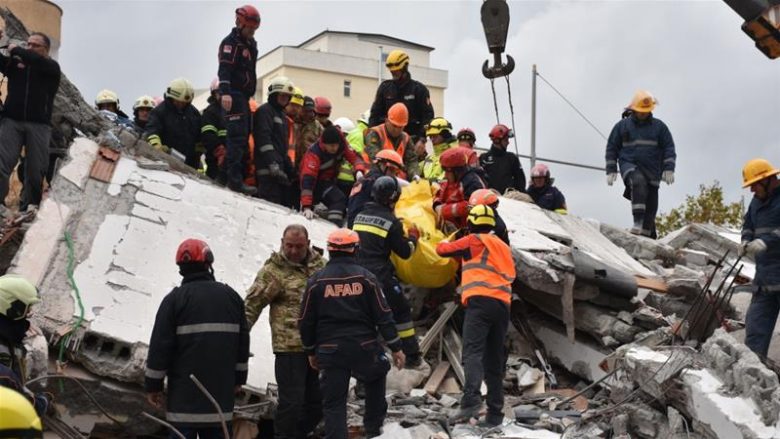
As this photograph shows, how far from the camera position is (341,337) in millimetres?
7605

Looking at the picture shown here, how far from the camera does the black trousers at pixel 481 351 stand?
8.41 m

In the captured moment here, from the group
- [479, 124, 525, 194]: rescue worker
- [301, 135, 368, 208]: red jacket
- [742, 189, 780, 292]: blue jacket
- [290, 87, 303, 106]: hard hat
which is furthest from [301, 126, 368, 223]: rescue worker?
[742, 189, 780, 292]: blue jacket

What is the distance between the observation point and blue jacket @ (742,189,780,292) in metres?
8.91

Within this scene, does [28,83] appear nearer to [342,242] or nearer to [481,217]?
[342,242]

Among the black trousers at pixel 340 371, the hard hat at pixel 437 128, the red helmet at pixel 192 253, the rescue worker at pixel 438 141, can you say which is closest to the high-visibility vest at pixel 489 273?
the black trousers at pixel 340 371

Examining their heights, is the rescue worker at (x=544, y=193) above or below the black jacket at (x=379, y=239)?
above

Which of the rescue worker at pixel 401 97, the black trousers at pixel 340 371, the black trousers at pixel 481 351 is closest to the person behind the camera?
the black trousers at pixel 340 371

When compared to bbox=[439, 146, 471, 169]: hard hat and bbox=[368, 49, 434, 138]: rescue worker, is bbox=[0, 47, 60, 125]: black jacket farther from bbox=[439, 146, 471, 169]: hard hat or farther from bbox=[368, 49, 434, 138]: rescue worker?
bbox=[368, 49, 434, 138]: rescue worker

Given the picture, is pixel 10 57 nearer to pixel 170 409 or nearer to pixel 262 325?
pixel 262 325

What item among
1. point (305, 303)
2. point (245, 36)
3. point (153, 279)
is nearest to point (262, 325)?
point (153, 279)

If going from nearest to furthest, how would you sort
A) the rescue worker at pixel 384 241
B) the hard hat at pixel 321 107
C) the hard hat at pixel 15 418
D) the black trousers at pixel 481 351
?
the hard hat at pixel 15 418 < the black trousers at pixel 481 351 < the rescue worker at pixel 384 241 < the hard hat at pixel 321 107

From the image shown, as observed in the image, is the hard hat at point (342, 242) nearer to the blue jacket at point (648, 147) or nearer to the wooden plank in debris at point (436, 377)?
the wooden plank in debris at point (436, 377)

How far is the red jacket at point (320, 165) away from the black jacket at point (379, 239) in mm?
2333

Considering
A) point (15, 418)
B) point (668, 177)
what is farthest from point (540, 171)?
point (15, 418)
